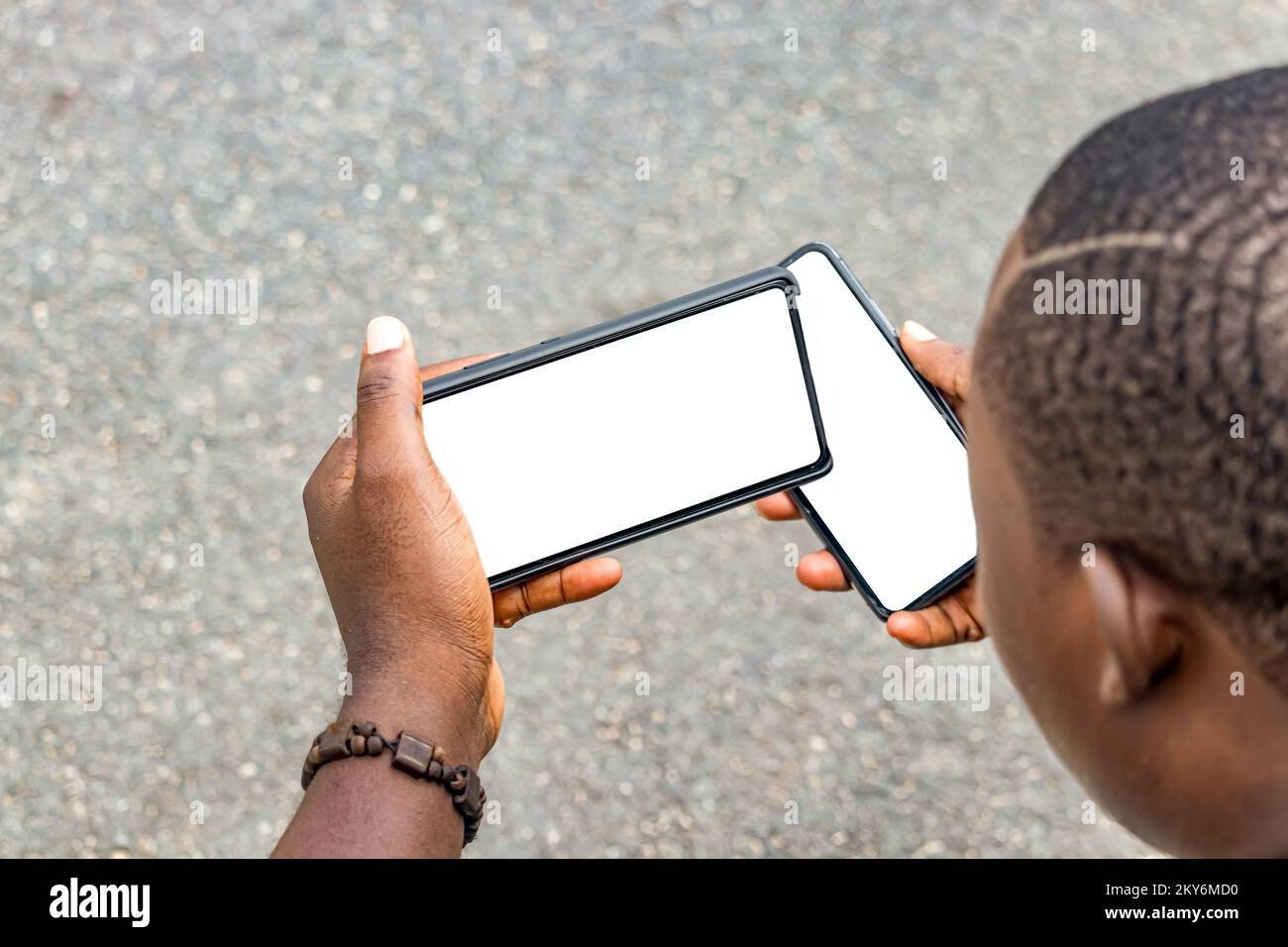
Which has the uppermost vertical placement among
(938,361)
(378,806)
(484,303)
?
(484,303)

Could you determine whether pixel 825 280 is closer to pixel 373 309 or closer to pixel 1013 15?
pixel 373 309

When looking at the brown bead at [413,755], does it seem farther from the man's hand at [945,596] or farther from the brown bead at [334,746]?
the man's hand at [945,596]

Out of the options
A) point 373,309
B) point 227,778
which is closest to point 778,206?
point 373,309

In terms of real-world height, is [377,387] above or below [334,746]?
above

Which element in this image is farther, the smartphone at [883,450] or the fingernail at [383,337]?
the smartphone at [883,450]

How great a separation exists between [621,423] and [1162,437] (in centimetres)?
96

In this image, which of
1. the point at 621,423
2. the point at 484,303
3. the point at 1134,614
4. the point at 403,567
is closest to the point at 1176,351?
the point at 1134,614

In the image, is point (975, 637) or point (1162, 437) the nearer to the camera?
point (1162, 437)

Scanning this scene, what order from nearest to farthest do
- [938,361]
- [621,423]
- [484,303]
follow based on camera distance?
[621,423] < [938,361] < [484,303]

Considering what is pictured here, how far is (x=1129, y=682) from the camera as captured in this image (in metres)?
1.01

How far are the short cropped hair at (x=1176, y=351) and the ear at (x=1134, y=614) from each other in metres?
0.02

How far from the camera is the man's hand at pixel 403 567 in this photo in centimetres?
163

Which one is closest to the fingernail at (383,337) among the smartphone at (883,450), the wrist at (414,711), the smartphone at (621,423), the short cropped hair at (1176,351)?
the smartphone at (621,423)

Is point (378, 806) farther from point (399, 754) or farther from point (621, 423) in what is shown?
point (621, 423)
